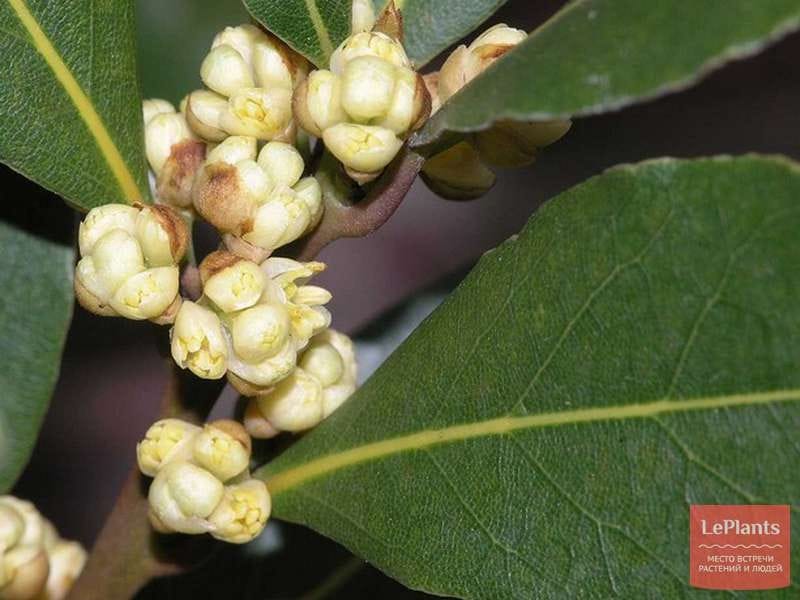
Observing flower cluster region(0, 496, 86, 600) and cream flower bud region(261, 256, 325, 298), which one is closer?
cream flower bud region(261, 256, 325, 298)

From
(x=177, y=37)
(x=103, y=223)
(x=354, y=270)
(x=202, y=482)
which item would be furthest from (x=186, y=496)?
(x=354, y=270)

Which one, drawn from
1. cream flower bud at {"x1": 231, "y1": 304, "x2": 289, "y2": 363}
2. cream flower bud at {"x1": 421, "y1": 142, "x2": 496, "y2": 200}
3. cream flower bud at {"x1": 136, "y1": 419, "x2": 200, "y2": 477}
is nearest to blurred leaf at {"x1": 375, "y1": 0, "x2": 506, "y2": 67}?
cream flower bud at {"x1": 421, "y1": 142, "x2": 496, "y2": 200}

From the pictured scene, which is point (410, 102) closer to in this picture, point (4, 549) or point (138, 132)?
point (138, 132)

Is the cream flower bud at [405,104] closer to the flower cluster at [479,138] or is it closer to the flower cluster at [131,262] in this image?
the flower cluster at [479,138]

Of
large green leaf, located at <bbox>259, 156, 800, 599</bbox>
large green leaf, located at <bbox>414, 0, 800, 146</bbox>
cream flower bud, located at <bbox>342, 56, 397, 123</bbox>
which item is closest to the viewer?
large green leaf, located at <bbox>414, 0, 800, 146</bbox>

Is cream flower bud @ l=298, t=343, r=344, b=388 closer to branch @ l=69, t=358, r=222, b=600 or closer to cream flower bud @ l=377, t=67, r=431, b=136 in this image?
branch @ l=69, t=358, r=222, b=600

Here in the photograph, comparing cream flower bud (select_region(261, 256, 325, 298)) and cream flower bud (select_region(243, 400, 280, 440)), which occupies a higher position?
cream flower bud (select_region(261, 256, 325, 298))

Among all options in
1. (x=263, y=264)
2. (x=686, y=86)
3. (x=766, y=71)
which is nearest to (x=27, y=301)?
(x=263, y=264)
